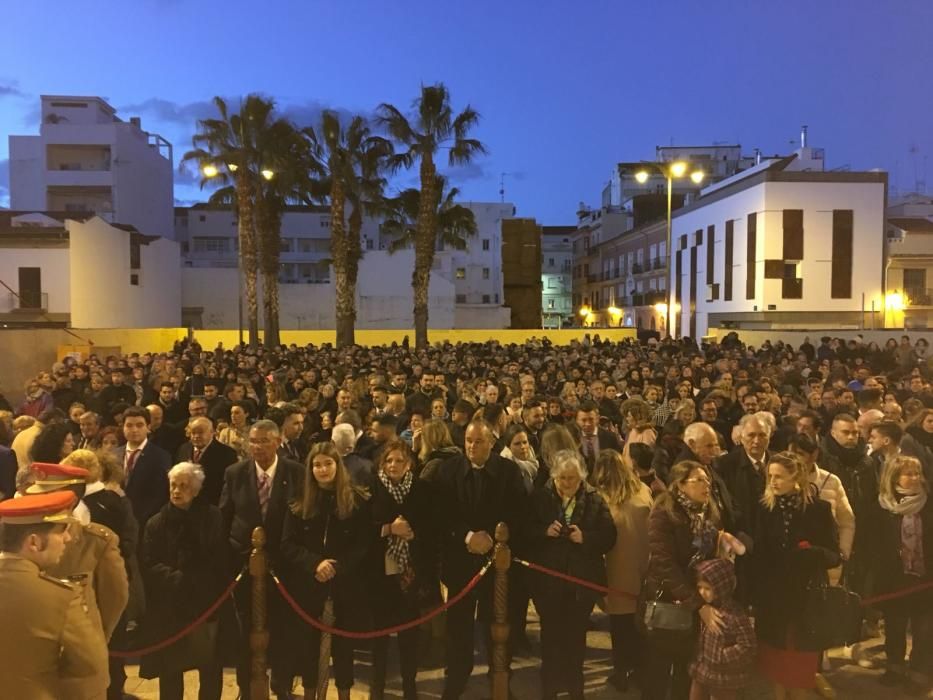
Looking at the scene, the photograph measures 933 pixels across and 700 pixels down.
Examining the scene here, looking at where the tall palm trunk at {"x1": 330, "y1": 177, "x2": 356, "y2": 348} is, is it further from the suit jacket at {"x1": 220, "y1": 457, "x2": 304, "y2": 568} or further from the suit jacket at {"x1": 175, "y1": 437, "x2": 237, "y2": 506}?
the suit jacket at {"x1": 220, "y1": 457, "x2": 304, "y2": 568}

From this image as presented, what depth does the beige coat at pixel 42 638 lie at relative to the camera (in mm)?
2834

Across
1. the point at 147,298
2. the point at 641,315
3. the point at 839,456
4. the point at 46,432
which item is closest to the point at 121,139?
the point at 147,298

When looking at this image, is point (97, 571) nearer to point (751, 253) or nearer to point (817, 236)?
point (751, 253)

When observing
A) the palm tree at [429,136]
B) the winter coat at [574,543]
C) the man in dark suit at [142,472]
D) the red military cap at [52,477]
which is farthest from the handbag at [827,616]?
the palm tree at [429,136]

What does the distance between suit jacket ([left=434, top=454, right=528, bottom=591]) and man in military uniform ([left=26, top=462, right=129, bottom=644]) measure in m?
2.14

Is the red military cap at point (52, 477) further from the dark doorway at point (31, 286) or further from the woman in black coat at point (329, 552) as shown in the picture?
the dark doorway at point (31, 286)

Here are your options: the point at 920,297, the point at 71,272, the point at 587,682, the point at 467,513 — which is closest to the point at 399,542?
the point at 467,513

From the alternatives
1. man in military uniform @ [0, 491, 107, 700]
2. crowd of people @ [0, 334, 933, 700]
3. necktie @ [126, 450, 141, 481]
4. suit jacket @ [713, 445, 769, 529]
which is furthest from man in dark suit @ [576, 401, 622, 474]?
man in military uniform @ [0, 491, 107, 700]

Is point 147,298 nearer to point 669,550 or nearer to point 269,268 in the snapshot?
point 269,268

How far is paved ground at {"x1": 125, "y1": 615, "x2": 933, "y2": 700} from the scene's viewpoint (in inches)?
202

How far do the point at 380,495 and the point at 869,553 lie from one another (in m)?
3.61

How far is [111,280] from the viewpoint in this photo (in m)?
36.3

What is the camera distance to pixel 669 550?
4277 mm

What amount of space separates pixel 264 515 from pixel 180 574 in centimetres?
72
